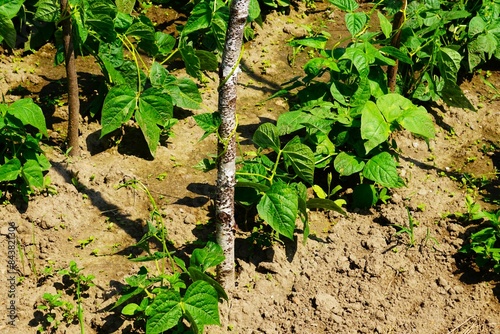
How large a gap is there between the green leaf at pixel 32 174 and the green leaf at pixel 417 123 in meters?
1.95

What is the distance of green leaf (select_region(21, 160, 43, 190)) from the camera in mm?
3656

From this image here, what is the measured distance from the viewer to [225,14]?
4320 millimetres

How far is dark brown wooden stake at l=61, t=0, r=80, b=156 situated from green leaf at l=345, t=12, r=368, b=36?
60.5 inches

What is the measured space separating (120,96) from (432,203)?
6.07 ft

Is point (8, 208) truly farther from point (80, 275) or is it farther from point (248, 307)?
point (248, 307)

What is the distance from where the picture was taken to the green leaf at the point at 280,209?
344 cm

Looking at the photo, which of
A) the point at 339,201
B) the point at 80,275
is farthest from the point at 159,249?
the point at 339,201

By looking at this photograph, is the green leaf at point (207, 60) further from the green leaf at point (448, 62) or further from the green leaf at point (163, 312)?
the green leaf at point (163, 312)

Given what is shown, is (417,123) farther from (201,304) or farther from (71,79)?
(71,79)

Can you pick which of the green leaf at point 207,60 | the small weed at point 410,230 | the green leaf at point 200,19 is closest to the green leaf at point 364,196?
the small weed at point 410,230

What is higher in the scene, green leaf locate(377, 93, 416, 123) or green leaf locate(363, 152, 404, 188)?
green leaf locate(377, 93, 416, 123)

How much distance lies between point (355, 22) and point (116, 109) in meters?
1.44

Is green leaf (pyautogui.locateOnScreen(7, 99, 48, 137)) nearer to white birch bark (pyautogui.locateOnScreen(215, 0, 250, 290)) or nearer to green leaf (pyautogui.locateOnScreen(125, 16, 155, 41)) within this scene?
green leaf (pyautogui.locateOnScreen(125, 16, 155, 41))

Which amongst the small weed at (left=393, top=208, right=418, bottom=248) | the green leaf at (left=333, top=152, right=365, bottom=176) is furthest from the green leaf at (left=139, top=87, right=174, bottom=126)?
the small weed at (left=393, top=208, right=418, bottom=248)
